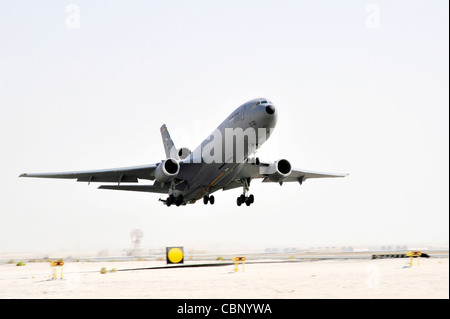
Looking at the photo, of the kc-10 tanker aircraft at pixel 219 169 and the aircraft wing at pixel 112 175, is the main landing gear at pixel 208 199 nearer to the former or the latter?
the kc-10 tanker aircraft at pixel 219 169

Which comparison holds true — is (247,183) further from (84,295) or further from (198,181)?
(84,295)

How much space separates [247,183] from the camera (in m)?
45.7

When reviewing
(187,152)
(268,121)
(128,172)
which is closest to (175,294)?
(268,121)

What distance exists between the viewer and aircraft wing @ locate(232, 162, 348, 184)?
43094 millimetres

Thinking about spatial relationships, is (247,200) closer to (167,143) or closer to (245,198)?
(245,198)

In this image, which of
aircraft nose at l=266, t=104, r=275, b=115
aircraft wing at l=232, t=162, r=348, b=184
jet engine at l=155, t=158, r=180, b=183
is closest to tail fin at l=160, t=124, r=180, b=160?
aircraft wing at l=232, t=162, r=348, b=184

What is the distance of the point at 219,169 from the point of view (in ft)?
125

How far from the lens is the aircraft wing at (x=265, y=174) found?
4309cm

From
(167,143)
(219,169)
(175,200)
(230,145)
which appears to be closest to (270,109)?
(230,145)

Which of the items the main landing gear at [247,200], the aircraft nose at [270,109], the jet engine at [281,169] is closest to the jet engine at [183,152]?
the main landing gear at [247,200]

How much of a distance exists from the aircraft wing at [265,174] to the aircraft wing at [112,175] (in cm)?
788

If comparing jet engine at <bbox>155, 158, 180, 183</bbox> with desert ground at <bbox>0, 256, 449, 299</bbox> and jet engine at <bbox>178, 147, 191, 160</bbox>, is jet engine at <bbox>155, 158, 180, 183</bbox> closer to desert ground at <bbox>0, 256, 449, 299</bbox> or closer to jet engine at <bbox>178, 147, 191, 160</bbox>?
desert ground at <bbox>0, 256, 449, 299</bbox>
